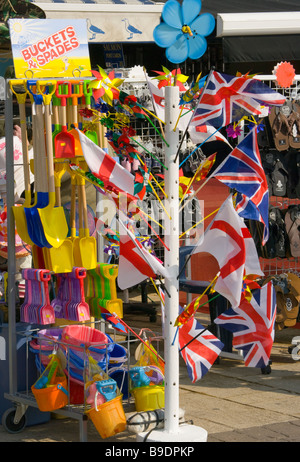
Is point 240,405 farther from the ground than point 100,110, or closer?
closer

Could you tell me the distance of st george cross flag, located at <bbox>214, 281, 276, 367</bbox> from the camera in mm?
4727

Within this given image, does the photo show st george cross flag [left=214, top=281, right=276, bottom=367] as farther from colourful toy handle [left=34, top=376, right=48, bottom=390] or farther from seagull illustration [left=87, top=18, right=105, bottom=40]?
seagull illustration [left=87, top=18, right=105, bottom=40]

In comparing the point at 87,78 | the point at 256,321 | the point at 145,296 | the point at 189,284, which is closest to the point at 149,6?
the point at 145,296

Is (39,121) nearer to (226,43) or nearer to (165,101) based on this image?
(165,101)

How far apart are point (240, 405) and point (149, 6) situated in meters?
5.68

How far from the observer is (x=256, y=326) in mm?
4730

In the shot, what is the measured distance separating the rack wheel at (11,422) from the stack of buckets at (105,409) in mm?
651

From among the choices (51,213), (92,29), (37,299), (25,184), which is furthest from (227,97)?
(92,29)

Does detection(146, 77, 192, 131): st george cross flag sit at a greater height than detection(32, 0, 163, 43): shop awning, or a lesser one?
lesser

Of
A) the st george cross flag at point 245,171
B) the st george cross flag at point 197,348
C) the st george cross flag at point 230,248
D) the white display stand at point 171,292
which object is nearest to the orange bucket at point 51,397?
the white display stand at point 171,292

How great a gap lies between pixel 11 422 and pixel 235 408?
5.11 feet

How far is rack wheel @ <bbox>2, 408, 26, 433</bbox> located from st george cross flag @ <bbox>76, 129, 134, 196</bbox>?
5.65 feet

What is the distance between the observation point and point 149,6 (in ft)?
33.3

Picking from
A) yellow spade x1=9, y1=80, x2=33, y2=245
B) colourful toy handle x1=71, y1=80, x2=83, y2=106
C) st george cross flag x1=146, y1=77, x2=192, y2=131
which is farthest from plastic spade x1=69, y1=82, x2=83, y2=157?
st george cross flag x1=146, y1=77, x2=192, y2=131
